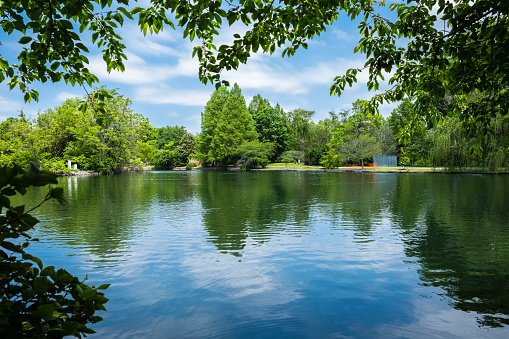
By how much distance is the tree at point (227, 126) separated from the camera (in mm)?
54438

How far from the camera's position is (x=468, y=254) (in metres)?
6.81

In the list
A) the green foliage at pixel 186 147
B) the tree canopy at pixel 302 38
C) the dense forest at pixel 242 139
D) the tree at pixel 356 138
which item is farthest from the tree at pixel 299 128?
Answer: the tree canopy at pixel 302 38

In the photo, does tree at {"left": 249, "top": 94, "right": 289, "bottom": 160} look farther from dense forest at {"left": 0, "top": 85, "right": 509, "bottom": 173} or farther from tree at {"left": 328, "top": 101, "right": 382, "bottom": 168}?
tree at {"left": 328, "top": 101, "right": 382, "bottom": 168}

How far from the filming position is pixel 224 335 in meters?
3.86

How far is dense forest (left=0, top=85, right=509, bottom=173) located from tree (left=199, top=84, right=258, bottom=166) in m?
0.17

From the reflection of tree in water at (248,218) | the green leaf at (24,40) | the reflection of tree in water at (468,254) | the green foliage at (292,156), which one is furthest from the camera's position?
the green foliage at (292,156)

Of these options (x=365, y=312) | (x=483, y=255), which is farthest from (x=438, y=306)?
(x=483, y=255)

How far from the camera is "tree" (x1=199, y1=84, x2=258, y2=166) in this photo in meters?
54.4

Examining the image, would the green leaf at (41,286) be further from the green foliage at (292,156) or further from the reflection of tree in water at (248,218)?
the green foliage at (292,156)

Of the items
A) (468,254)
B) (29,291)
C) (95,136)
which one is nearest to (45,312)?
(29,291)

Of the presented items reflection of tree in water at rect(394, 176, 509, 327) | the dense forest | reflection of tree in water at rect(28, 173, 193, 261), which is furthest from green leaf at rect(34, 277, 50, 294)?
the dense forest

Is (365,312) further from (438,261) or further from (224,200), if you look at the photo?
(224,200)

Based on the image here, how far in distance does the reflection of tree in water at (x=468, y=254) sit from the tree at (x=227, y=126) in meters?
43.3

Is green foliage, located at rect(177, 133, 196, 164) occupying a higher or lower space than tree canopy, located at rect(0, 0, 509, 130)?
higher
